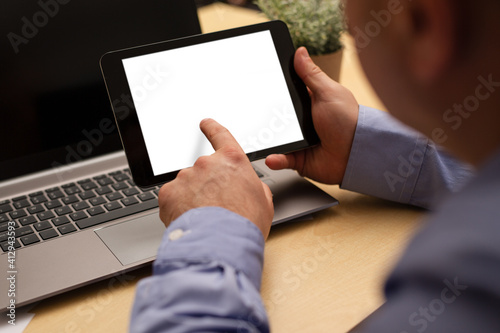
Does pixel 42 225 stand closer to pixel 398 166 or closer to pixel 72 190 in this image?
pixel 72 190

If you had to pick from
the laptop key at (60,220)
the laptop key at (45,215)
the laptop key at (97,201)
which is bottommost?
the laptop key at (60,220)

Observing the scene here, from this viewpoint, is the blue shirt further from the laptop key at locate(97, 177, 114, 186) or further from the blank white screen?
the laptop key at locate(97, 177, 114, 186)

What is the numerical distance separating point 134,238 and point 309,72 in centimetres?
34

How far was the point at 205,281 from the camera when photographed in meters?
0.44

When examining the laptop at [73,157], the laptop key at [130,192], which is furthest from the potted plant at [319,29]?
the laptop key at [130,192]

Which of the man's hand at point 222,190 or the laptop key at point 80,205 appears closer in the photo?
the man's hand at point 222,190

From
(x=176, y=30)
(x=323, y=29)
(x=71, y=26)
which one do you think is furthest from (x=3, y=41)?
(x=323, y=29)

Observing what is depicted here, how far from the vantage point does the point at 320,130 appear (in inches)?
29.1

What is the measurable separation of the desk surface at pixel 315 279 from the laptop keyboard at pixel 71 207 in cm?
10

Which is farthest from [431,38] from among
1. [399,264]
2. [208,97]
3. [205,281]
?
[208,97]

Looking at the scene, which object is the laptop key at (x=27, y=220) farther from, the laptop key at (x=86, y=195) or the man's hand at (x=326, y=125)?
the man's hand at (x=326, y=125)

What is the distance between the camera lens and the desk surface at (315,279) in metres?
0.54

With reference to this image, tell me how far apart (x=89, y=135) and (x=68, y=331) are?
1.23 ft

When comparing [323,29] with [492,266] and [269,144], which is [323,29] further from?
[492,266]
